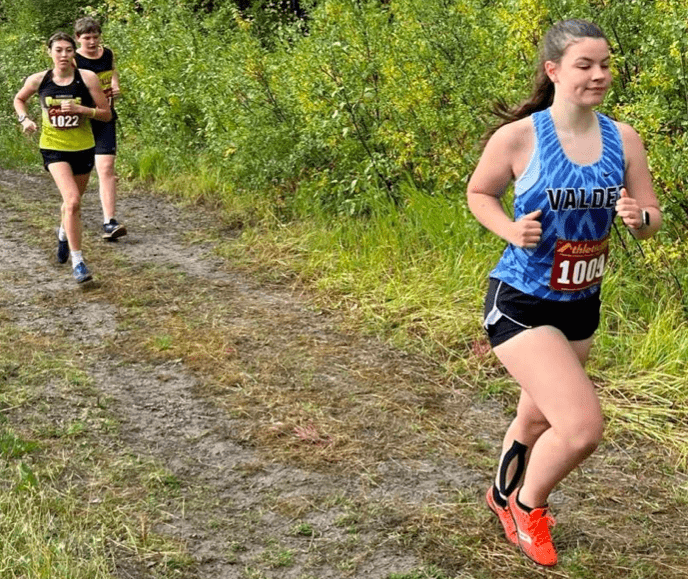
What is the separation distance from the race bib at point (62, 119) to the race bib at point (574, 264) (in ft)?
17.1

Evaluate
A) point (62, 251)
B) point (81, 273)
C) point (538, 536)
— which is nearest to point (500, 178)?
point (538, 536)

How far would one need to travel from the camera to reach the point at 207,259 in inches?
331

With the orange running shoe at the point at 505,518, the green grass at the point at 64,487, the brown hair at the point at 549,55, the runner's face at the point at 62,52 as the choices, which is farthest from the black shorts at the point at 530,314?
the runner's face at the point at 62,52

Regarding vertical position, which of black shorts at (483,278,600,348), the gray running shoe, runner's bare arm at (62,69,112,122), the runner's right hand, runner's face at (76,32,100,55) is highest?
runner's face at (76,32,100,55)

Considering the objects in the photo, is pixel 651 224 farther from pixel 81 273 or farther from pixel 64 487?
pixel 81 273

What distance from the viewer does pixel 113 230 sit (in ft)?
29.1

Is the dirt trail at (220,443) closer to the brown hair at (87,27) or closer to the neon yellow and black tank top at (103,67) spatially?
the neon yellow and black tank top at (103,67)

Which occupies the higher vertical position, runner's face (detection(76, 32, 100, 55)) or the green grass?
runner's face (detection(76, 32, 100, 55))

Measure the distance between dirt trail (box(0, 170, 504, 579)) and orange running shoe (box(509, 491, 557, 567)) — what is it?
1.37ft

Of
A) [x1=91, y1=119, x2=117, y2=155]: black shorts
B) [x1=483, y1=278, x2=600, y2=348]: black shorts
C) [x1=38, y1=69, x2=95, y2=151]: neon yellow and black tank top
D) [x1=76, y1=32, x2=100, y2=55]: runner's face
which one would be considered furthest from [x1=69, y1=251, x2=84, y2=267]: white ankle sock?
[x1=483, y1=278, x2=600, y2=348]: black shorts

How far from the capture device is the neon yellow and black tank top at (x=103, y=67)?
353 inches

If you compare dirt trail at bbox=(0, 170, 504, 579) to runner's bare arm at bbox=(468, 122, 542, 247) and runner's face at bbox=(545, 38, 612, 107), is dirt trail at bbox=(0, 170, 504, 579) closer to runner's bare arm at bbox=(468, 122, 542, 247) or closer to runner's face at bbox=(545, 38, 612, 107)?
runner's bare arm at bbox=(468, 122, 542, 247)

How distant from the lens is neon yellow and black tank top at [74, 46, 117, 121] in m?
8.96

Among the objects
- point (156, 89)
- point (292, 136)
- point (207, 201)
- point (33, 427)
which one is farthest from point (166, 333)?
point (156, 89)
